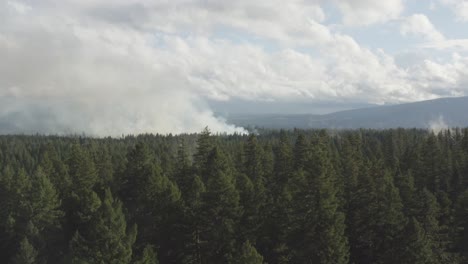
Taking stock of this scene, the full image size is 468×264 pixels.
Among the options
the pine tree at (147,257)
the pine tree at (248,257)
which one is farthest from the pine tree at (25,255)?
the pine tree at (248,257)

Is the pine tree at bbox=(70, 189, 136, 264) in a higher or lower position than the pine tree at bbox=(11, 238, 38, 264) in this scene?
higher

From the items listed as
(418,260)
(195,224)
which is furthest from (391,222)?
(195,224)

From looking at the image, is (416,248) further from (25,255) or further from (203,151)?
(25,255)

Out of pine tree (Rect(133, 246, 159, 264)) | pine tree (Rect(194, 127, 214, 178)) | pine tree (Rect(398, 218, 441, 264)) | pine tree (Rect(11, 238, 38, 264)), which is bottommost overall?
pine tree (Rect(11, 238, 38, 264))

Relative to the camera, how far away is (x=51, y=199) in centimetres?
5200

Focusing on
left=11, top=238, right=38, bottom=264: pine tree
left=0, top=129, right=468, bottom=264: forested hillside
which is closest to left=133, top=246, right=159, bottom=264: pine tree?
left=0, top=129, right=468, bottom=264: forested hillside

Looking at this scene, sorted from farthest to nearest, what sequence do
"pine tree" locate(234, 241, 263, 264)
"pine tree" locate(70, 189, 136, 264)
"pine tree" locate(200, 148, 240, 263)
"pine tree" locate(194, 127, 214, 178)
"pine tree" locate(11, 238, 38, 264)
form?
"pine tree" locate(194, 127, 214, 178) → "pine tree" locate(11, 238, 38, 264) → "pine tree" locate(200, 148, 240, 263) → "pine tree" locate(70, 189, 136, 264) → "pine tree" locate(234, 241, 263, 264)

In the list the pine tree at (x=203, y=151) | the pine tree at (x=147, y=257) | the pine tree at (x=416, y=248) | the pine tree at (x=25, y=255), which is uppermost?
the pine tree at (x=203, y=151)

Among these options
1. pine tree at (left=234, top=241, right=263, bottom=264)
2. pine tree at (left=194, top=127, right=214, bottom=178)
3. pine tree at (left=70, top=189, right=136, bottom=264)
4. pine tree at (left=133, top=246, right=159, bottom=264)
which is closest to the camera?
pine tree at (left=234, top=241, right=263, bottom=264)

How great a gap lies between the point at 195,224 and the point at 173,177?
20359mm

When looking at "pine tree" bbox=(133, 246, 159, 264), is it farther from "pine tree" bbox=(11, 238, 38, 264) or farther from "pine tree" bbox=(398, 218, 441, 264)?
"pine tree" bbox=(398, 218, 441, 264)

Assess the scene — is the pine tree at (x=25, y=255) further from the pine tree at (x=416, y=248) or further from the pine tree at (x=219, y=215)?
the pine tree at (x=416, y=248)

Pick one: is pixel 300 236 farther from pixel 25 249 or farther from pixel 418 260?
pixel 25 249

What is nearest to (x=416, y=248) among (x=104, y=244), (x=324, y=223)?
(x=324, y=223)
